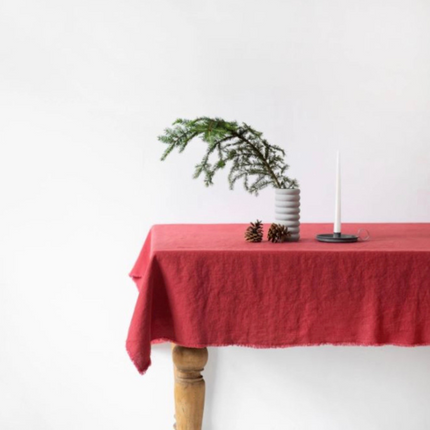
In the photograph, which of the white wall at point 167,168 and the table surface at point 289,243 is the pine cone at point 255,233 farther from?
the white wall at point 167,168

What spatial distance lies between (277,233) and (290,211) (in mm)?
90

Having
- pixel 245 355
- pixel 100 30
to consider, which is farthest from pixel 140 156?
pixel 245 355

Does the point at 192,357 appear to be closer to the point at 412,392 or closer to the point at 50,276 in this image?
the point at 50,276

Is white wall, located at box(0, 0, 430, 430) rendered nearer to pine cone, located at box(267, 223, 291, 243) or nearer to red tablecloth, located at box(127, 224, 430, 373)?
pine cone, located at box(267, 223, 291, 243)

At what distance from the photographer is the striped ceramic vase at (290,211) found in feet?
7.14

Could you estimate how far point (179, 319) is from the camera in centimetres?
199

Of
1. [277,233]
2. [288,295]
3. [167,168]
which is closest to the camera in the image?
[288,295]

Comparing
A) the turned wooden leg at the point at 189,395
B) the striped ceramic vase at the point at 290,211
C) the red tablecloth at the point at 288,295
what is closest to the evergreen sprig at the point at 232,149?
the striped ceramic vase at the point at 290,211

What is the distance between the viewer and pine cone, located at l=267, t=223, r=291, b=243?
6.95 ft

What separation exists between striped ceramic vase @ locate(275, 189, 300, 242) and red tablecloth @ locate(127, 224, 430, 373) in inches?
6.6

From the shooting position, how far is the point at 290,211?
2.18 m

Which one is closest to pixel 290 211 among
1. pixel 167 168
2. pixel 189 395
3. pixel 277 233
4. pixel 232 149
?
pixel 277 233

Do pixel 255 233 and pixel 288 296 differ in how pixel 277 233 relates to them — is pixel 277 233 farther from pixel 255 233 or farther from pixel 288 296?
pixel 288 296

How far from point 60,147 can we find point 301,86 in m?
0.80
